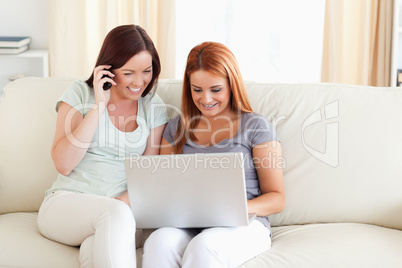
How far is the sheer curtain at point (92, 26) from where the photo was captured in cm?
302

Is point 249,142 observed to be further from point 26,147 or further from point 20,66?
point 20,66

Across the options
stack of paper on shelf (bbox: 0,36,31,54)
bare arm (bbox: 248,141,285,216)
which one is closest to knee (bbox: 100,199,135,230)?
bare arm (bbox: 248,141,285,216)

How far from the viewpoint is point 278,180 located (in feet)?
5.67

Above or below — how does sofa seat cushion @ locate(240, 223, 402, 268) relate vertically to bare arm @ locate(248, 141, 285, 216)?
below

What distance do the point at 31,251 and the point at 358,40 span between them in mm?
2223

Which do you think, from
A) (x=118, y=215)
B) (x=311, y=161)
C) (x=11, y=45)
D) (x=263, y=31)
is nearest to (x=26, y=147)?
(x=118, y=215)

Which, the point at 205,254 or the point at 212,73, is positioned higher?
the point at 212,73

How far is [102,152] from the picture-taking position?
71.6 inches

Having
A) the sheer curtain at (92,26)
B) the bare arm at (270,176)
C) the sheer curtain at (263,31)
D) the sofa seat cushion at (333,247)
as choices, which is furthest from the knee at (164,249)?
the sheer curtain at (263,31)

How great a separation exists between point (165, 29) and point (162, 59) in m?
0.18

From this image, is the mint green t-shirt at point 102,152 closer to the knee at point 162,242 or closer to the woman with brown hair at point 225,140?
the woman with brown hair at point 225,140

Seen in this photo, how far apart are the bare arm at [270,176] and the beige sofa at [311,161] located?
0.13m

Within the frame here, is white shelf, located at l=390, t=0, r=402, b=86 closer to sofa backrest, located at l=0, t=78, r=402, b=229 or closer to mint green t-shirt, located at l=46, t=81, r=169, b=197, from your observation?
sofa backrest, located at l=0, t=78, r=402, b=229

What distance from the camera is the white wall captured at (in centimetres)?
315
